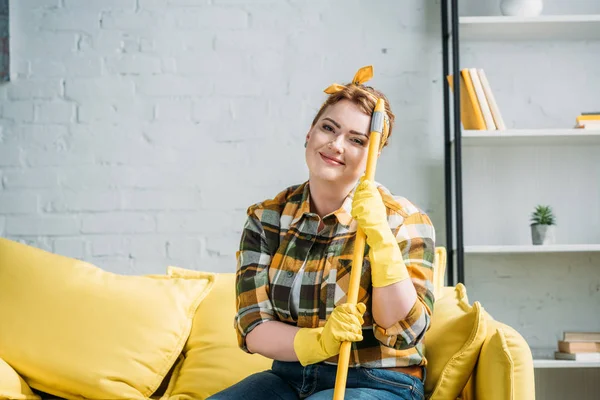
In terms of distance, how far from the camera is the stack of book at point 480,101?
9.56ft

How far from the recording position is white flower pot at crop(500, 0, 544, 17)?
2.97m

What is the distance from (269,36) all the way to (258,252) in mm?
1436

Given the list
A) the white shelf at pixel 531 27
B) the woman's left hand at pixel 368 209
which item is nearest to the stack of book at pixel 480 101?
the white shelf at pixel 531 27

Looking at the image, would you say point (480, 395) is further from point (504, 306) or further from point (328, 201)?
point (504, 306)

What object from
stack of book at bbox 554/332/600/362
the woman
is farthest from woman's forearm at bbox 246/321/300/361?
stack of book at bbox 554/332/600/362

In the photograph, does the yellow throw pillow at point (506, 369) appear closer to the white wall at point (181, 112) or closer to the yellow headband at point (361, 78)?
the yellow headband at point (361, 78)

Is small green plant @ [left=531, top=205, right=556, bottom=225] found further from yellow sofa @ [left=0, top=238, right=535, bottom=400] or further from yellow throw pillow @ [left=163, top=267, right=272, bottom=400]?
yellow throw pillow @ [left=163, top=267, right=272, bottom=400]

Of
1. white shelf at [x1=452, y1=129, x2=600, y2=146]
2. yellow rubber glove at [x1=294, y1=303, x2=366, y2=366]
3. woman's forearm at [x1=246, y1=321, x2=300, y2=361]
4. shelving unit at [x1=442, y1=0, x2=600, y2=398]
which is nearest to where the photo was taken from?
yellow rubber glove at [x1=294, y1=303, x2=366, y2=366]

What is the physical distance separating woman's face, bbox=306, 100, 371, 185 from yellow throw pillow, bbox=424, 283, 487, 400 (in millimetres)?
479

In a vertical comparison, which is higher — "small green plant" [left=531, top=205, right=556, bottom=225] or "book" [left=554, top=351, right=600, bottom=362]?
"small green plant" [left=531, top=205, right=556, bottom=225]

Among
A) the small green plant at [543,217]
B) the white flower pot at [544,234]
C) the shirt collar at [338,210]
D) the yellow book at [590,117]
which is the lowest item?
the white flower pot at [544,234]

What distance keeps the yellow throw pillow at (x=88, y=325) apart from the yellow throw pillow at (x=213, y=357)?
0.13 feet

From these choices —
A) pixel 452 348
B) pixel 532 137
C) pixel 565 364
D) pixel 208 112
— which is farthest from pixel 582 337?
pixel 208 112

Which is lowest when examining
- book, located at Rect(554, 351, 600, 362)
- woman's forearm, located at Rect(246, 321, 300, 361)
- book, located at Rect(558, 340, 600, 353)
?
book, located at Rect(554, 351, 600, 362)
